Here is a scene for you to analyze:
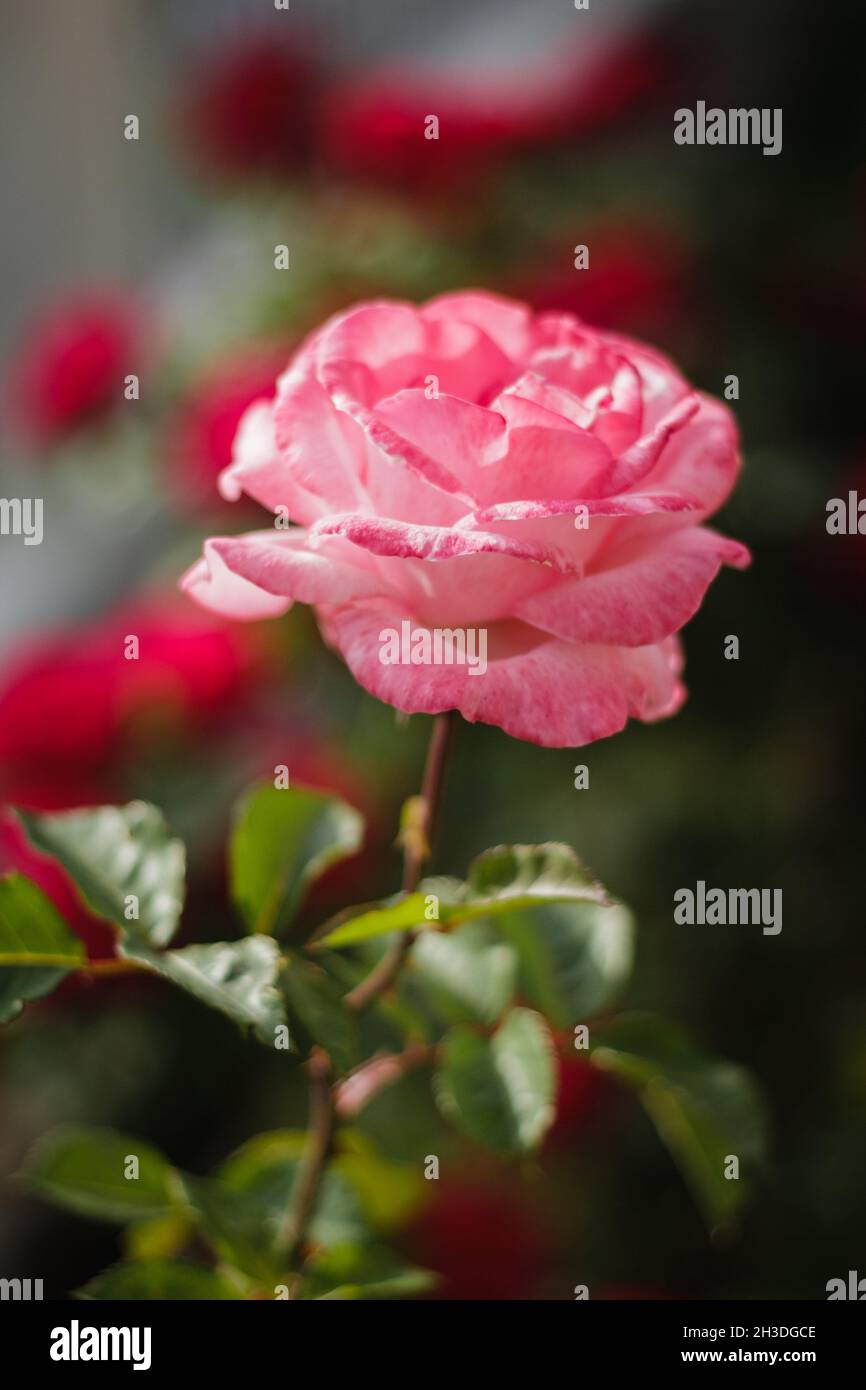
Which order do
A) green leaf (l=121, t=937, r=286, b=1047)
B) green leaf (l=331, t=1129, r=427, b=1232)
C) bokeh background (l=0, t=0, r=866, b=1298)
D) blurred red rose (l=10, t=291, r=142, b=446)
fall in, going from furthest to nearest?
blurred red rose (l=10, t=291, r=142, b=446) < bokeh background (l=0, t=0, r=866, b=1298) < green leaf (l=331, t=1129, r=427, b=1232) < green leaf (l=121, t=937, r=286, b=1047)

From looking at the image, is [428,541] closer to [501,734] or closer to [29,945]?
[29,945]

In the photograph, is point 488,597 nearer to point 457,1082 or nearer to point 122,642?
point 457,1082

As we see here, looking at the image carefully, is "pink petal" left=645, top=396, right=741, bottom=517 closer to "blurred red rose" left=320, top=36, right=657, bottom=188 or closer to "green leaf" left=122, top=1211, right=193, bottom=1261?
"green leaf" left=122, top=1211, right=193, bottom=1261

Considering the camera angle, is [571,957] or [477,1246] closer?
[571,957]

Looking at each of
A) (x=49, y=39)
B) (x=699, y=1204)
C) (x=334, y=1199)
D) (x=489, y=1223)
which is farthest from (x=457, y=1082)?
(x=49, y=39)

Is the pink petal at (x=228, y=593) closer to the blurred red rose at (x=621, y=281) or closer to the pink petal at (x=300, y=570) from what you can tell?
the pink petal at (x=300, y=570)

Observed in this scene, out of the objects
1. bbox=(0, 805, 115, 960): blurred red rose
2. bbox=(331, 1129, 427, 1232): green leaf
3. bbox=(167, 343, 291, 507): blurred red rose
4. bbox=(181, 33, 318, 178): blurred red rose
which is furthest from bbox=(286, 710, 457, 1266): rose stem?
bbox=(181, 33, 318, 178): blurred red rose

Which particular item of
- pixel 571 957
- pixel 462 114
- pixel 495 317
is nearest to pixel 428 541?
pixel 495 317
